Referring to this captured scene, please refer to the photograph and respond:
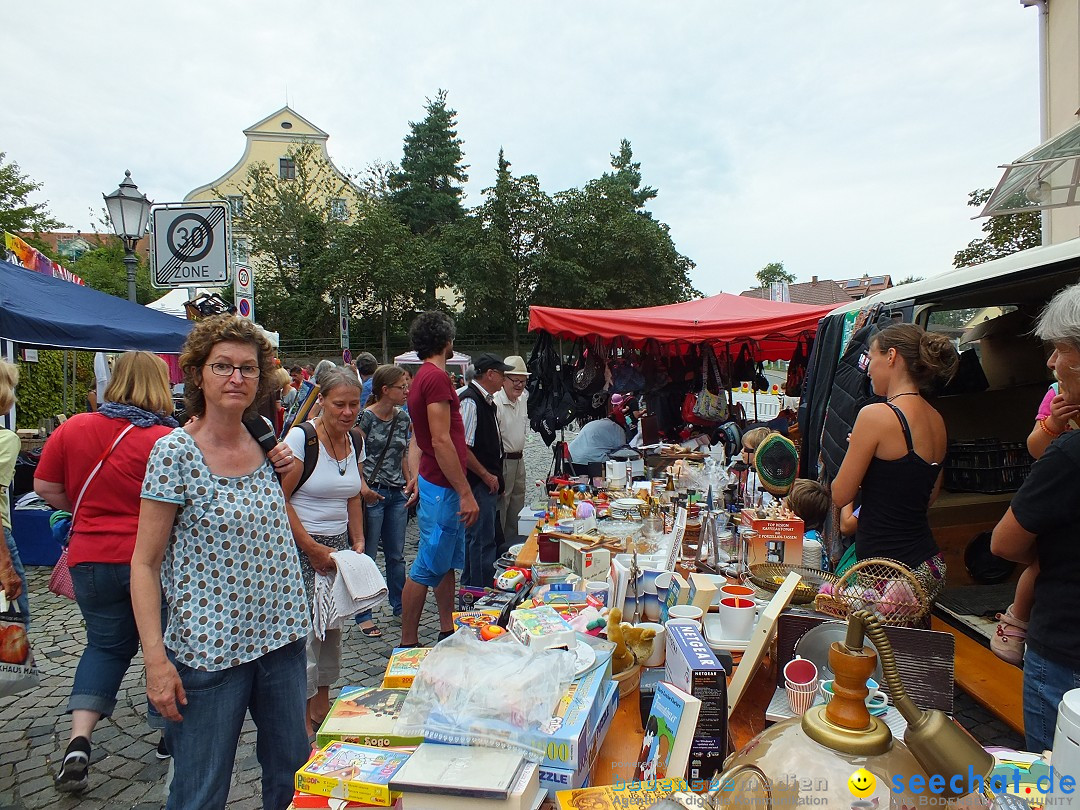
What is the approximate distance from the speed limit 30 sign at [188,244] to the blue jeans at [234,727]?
4.46m

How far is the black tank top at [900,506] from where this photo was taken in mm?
2416

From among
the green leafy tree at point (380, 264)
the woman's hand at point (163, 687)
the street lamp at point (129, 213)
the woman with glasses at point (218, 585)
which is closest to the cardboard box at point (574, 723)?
the woman with glasses at point (218, 585)

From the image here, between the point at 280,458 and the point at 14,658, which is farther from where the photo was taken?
the point at 14,658

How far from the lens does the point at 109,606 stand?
2.63 metres

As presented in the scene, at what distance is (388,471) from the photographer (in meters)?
4.50

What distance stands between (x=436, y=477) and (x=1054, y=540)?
9.54ft

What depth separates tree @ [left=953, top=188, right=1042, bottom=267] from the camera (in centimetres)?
1009

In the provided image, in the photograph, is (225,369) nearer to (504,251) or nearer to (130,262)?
(130,262)

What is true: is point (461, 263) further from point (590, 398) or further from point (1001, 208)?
point (1001, 208)

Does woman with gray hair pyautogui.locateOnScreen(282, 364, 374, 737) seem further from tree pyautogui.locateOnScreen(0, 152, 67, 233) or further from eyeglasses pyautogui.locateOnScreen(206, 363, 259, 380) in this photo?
tree pyautogui.locateOnScreen(0, 152, 67, 233)

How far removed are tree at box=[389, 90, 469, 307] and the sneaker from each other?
30.5 metres

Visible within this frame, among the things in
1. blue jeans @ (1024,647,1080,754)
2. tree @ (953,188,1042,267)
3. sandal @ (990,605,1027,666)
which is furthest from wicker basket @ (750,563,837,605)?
tree @ (953,188,1042,267)

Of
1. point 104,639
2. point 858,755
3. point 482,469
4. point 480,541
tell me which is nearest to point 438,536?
point 480,541

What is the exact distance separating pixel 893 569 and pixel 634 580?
92cm
